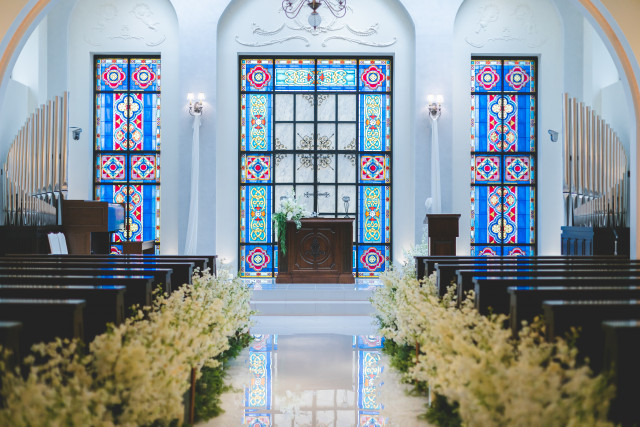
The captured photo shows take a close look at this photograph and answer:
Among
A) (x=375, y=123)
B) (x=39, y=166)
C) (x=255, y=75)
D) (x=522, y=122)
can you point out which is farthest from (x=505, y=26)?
(x=39, y=166)

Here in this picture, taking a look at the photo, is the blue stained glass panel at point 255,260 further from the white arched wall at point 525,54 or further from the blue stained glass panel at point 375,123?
the white arched wall at point 525,54

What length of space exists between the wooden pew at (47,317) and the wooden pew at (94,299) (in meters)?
0.39

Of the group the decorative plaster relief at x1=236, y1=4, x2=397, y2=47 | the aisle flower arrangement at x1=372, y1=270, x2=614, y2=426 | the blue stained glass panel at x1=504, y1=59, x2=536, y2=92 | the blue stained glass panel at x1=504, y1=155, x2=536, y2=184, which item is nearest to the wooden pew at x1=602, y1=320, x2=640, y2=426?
the aisle flower arrangement at x1=372, y1=270, x2=614, y2=426

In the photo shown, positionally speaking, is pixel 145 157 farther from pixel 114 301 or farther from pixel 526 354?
pixel 526 354

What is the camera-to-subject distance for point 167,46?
10.8m

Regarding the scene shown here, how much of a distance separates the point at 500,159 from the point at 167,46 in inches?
243

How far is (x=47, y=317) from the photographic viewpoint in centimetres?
276

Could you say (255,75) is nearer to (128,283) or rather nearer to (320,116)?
(320,116)

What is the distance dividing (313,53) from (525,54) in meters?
3.74

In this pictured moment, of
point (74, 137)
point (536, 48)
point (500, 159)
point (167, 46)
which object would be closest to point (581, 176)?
point (500, 159)

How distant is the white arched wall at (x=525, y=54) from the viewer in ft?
35.4

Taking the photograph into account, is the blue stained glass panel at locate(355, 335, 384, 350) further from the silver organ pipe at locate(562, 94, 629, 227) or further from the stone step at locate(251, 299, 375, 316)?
the silver organ pipe at locate(562, 94, 629, 227)

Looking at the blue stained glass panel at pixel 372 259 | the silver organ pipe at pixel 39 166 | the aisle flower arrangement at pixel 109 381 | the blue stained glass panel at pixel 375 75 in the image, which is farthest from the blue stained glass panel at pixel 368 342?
the blue stained glass panel at pixel 375 75

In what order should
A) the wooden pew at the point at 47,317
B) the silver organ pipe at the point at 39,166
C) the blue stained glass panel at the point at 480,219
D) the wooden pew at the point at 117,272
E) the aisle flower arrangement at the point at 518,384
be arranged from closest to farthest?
the aisle flower arrangement at the point at 518,384 < the wooden pew at the point at 47,317 < the wooden pew at the point at 117,272 < the silver organ pipe at the point at 39,166 < the blue stained glass panel at the point at 480,219
